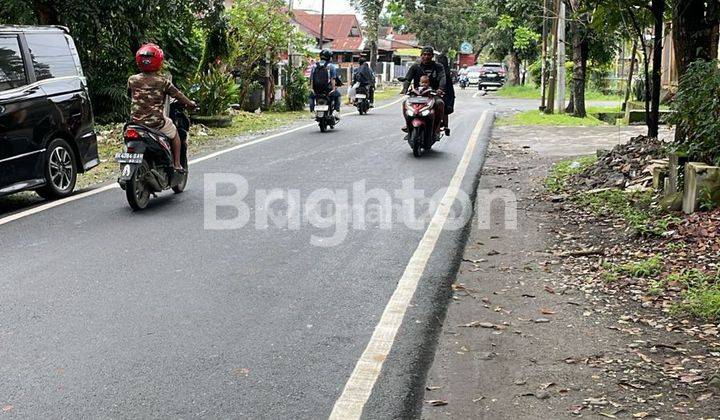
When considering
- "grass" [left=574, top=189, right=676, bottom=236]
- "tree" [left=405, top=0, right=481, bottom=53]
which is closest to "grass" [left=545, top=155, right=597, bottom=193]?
"grass" [left=574, top=189, right=676, bottom=236]

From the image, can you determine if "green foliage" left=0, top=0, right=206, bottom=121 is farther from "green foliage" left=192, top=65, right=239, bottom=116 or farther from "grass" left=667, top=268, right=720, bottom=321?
"grass" left=667, top=268, right=720, bottom=321

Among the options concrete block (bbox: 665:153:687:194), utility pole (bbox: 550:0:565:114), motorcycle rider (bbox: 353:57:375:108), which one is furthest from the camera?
motorcycle rider (bbox: 353:57:375:108)

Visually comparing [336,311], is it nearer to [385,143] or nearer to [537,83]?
[385,143]

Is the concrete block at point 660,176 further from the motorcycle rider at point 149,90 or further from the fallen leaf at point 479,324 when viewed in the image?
the motorcycle rider at point 149,90

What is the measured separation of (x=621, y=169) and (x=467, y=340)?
6604 mm

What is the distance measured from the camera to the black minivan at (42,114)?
927 centimetres

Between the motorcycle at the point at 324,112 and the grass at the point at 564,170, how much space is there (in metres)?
6.77

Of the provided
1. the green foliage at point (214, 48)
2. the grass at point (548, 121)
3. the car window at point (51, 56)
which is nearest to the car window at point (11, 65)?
the car window at point (51, 56)

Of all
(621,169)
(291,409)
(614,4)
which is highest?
(614,4)

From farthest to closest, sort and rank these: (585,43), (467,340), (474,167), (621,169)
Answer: (585,43)
(474,167)
(621,169)
(467,340)

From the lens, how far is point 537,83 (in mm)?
52312

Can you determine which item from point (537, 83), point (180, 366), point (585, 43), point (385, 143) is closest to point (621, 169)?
point (385, 143)

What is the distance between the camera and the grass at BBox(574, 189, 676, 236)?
26.1 feet

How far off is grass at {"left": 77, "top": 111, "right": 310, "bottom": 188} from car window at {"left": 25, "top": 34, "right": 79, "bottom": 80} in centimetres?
177
